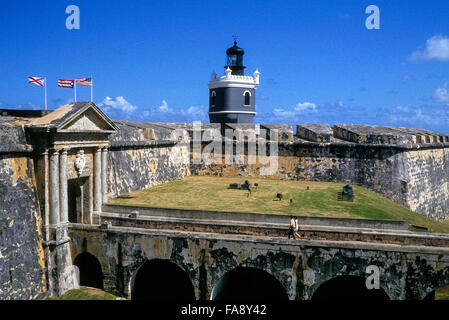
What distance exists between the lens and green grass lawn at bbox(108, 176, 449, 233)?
1831 centimetres

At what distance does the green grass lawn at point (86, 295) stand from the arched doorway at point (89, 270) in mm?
780

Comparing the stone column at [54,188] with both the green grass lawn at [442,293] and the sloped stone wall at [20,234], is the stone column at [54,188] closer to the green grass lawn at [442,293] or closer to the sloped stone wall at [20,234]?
the sloped stone wall at [20,234]

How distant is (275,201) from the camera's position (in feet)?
66.4

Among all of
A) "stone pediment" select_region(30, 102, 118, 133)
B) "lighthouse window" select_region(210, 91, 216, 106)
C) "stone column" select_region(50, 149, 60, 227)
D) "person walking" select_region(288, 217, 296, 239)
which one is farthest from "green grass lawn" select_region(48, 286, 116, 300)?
"lighthouse window" select_region(210, 91, 216, 106)

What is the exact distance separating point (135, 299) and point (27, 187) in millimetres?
6016

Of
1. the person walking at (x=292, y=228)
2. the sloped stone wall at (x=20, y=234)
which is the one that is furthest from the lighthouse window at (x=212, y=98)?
the sloped stone wall at (x=20, y=234)

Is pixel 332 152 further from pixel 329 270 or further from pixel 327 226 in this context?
pixel 329 270

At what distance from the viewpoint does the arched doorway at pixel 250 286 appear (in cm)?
1662

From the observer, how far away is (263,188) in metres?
24.2

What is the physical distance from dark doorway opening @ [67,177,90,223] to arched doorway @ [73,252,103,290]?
1659 millimetres

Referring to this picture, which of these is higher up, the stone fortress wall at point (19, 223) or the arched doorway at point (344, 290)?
the stone fortress wall at point (19, 223)
